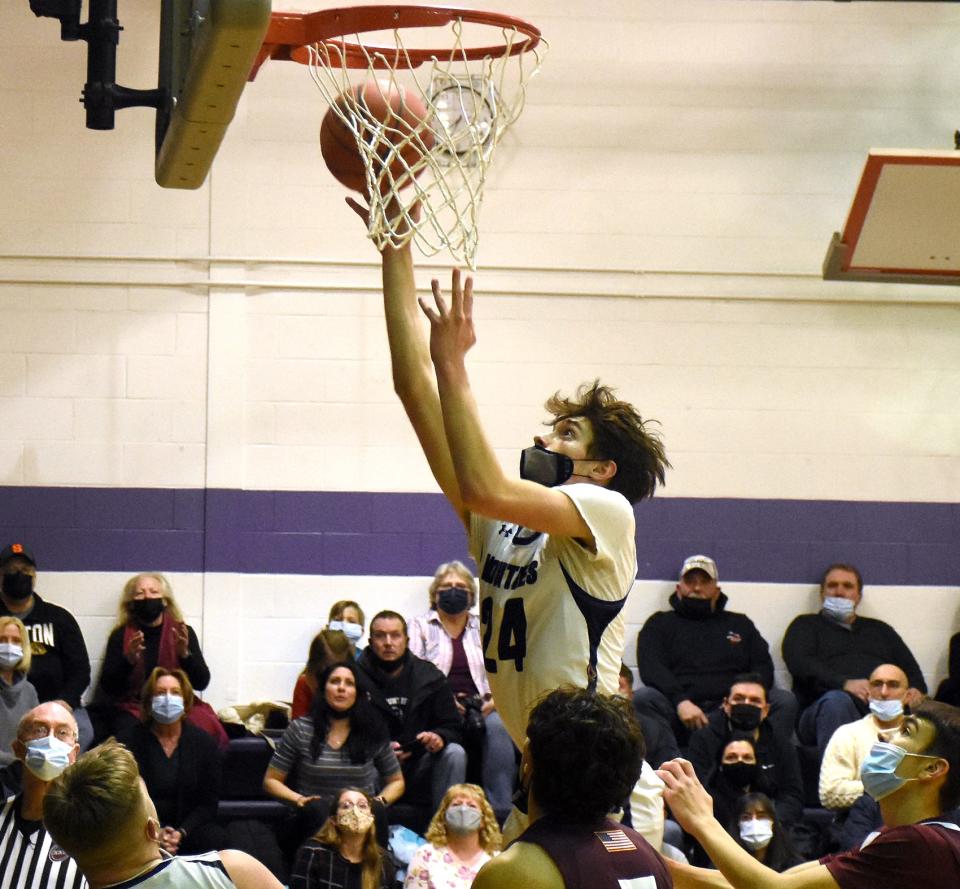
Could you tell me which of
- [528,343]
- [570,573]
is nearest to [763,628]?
[528,343]

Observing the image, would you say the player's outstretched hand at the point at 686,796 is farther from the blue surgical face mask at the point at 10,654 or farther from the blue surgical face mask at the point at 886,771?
the blue surgical face mask at the point at 10,654

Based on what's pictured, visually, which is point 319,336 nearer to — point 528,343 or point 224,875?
point 528,343

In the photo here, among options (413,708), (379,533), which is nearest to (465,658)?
(413,708)

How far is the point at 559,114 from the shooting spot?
1030 centimetres

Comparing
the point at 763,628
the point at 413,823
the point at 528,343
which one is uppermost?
the point at 528,343

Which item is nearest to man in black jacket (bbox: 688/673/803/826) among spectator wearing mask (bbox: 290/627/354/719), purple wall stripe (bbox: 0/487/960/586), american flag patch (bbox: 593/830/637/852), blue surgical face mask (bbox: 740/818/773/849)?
blue surgical face mask (bbox: 740/818/773/849)

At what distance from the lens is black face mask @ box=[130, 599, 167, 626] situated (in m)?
9.40

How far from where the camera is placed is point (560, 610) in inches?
142

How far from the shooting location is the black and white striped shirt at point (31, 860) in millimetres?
4418

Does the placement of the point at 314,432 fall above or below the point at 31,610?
above

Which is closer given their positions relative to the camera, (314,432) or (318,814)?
(318,814)

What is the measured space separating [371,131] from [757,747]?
211 inches

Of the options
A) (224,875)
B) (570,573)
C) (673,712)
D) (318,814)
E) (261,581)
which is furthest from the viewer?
(261,581)

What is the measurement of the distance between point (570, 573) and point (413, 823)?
5141mm
